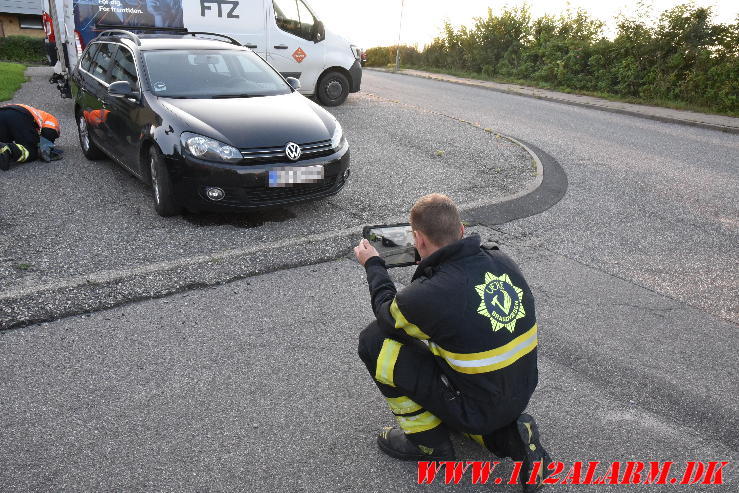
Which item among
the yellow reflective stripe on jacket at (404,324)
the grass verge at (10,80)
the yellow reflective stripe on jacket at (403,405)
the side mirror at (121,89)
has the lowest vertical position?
the yellow reflective stripe on jacket at (403,405)

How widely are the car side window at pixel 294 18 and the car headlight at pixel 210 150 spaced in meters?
7.33

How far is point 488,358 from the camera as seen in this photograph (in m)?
2.32

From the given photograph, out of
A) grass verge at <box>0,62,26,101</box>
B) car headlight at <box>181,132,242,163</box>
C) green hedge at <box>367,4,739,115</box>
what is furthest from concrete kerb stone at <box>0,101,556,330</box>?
green hedge at <box>367,4,739,115</box>

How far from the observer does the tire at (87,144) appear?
7.19 metres

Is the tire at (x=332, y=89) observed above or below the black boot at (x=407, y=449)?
above

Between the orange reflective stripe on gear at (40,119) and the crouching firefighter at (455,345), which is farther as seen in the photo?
the orange reflective stripe on gear at (40,119)

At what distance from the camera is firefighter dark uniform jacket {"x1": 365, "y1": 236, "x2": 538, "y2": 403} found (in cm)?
228

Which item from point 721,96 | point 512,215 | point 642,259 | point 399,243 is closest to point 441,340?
point 399,243

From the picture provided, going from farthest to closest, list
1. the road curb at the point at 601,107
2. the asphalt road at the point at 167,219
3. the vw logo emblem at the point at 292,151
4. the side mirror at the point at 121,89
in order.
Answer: the road curb at the point at 601,107 < the side mirror at the point at 121,89 < the vw logo emblem at the point at 292,151 < the asphalt road at the point at 167,219

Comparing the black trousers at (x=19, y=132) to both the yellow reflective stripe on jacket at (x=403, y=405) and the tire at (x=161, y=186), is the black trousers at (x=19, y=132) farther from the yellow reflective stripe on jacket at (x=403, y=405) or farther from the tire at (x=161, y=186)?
the yellow reflective stripe on jacket at (x=403, y=405)

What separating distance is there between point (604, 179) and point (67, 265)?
6570 mm

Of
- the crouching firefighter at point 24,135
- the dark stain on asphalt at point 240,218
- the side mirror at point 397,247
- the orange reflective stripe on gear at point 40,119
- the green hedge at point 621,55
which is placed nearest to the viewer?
the side mirror at point 397,247

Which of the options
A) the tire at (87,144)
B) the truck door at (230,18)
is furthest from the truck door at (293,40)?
the tire at (87,144)

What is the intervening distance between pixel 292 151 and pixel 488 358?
3.36 meters
